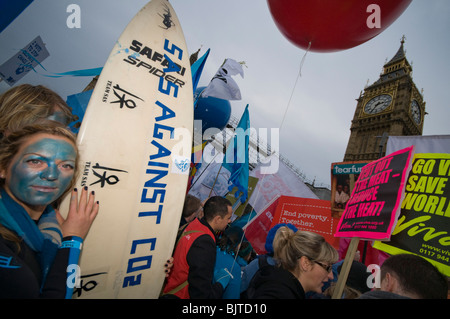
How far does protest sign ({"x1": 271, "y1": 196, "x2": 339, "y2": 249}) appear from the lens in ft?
12.7

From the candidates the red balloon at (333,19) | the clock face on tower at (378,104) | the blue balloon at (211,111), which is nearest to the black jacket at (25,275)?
the red balloon at (333,19)

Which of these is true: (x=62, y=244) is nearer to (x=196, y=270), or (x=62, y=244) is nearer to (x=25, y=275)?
(x=25, y=275)

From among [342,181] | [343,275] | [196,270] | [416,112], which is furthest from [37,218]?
[416,112]

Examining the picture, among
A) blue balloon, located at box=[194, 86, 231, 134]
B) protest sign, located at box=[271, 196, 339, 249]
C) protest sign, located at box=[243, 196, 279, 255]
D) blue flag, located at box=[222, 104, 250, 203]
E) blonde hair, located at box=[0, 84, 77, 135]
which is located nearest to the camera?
blonde hair, located at box=[0, 84, 77, 135]

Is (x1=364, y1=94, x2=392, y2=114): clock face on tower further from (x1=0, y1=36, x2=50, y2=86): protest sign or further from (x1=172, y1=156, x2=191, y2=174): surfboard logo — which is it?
(x1=0, y1=36, x2=50, y2=86): protest sign

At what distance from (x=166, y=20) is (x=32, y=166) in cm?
209

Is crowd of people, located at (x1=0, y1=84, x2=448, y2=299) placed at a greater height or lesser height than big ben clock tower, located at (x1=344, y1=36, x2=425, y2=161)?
lesser

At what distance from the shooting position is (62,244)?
1.18m

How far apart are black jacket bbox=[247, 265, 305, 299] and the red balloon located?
2488mm

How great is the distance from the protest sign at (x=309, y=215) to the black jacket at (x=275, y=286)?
2794mm

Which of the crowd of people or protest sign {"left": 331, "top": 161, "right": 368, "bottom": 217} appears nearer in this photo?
the crowd of people

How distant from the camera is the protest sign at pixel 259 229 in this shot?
4066mm

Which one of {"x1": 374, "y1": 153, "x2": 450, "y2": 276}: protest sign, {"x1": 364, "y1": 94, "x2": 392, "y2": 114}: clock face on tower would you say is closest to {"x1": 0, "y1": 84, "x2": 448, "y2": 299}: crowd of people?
{"x1": 374, "y1": 153, "x2": 450, "y2": 276}: protest sign
